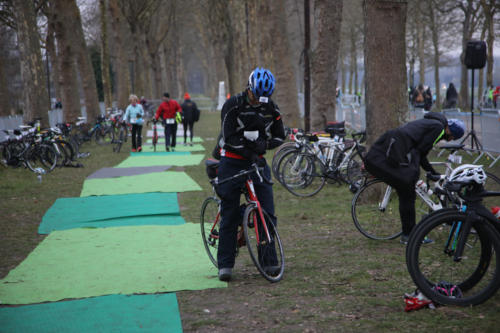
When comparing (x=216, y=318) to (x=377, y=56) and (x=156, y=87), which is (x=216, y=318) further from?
(x=156, y=87)

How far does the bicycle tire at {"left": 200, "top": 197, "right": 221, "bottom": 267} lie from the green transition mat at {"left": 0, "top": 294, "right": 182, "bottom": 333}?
3.44 feet

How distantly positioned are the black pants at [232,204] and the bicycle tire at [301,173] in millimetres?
6139

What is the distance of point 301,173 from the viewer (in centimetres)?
1227

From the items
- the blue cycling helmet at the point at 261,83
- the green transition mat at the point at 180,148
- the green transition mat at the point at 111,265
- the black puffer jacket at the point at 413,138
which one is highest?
the blue cycling helmet at the point at 261,83

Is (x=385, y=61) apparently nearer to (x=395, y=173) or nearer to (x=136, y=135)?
(x=395, y=173)

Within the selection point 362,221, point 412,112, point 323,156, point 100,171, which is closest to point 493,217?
point 362,221

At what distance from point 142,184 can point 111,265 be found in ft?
22.6

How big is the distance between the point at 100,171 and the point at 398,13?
9.79m

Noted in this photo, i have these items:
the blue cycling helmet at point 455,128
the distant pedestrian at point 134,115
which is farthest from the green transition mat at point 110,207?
the distant pedestrian at point 134,115

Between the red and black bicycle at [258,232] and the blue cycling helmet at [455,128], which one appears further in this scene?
the blue cycling helmet at [455,128]

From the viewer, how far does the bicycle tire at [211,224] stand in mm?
6504

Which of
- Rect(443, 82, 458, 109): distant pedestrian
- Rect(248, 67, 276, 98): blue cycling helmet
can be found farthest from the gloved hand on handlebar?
Rect(443, 82, 458, 109): distant pedestrian

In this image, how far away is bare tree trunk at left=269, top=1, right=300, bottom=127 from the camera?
2278 cm

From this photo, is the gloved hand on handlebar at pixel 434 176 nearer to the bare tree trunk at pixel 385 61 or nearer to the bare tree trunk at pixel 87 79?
the bare tree trunk at pixel 385 61
